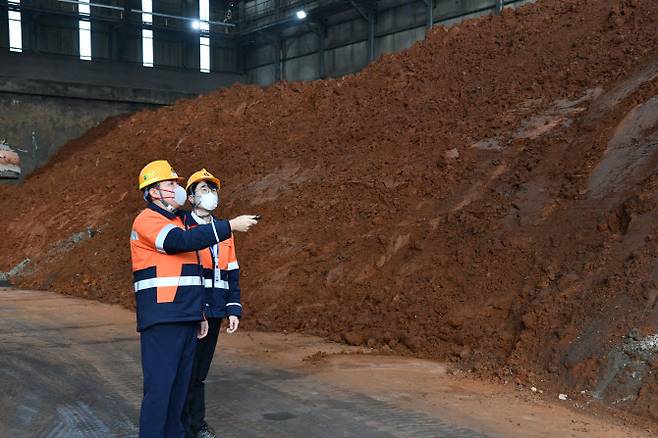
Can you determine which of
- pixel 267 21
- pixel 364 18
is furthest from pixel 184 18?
pixel 364 18

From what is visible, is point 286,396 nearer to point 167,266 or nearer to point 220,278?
point 220,278

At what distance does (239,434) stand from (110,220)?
12406 mm

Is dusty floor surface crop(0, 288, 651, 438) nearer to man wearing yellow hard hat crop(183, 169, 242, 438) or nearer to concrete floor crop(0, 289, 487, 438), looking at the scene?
concrete floor crop(0, 289, 487, 438)

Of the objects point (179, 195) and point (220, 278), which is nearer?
point (179, 195)

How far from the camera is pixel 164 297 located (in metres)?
3.93

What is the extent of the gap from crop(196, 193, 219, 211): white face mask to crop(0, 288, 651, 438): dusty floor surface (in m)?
1.72

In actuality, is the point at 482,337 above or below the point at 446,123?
below

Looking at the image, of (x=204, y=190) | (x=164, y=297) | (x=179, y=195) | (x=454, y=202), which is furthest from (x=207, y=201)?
(x=454, y=202)

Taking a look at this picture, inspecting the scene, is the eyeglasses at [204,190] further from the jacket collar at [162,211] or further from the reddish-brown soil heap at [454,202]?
the reddish-brown soil heap at [454,202]

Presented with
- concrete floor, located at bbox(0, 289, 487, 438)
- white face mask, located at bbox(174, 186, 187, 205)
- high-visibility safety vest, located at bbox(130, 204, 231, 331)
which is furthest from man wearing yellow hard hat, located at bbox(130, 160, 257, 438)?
concrete floor, located at bbox(0, 289, 487, 438)

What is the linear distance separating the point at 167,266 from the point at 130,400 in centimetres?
244

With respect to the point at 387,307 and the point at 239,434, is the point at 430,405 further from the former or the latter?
the point at 387,307

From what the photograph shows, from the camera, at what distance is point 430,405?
225 inches

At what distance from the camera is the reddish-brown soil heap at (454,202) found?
701 centimetres
